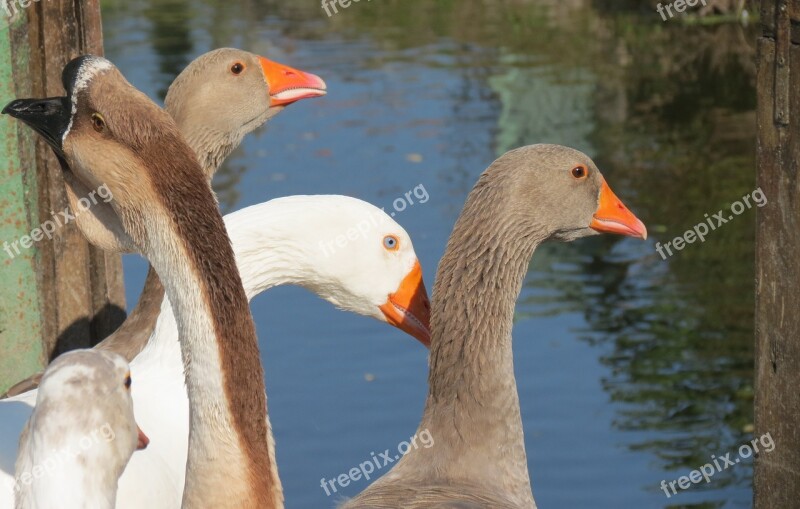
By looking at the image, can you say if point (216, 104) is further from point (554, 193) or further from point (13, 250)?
point (554, 193)

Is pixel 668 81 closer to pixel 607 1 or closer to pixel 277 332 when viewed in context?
pixel 607 1

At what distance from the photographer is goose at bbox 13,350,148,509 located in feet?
11.0

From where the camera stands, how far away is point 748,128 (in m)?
14.2

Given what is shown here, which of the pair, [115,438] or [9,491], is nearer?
[115,438]

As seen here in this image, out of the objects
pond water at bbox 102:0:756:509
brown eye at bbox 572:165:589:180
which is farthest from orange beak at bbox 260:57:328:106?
pond water at bbox 102:0:756:509

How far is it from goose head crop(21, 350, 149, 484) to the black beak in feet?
1.98

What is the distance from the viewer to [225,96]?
5.77m

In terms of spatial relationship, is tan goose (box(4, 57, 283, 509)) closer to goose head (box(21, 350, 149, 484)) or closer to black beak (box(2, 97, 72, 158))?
black beak (box(2, 97, 72, 158))

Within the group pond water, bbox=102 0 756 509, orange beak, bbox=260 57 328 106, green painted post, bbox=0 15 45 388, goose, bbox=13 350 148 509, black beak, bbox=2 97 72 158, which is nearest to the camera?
goose, bbox=13 350 148 509

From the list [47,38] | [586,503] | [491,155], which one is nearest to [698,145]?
[491,155]

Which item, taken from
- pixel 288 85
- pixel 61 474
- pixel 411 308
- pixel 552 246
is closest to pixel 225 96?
pixel 288 85

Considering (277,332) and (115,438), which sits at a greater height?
(115,438)

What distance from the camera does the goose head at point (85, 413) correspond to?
3342 mm

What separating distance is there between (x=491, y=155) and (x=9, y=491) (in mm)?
9904
